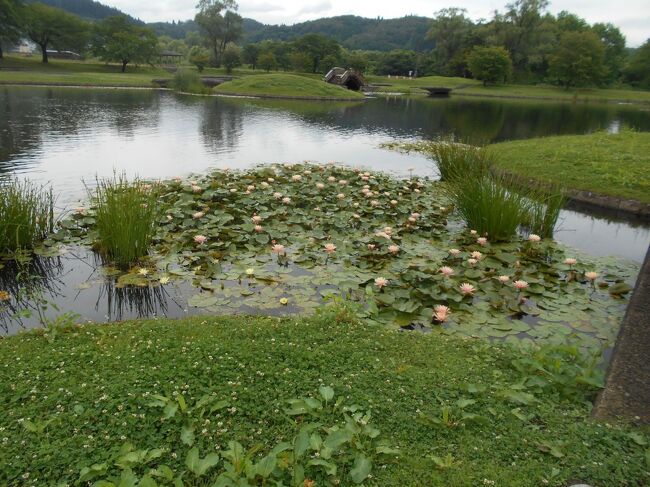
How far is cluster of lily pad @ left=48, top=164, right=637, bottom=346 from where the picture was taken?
5398mm

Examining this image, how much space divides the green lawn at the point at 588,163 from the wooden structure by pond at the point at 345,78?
46232 mm

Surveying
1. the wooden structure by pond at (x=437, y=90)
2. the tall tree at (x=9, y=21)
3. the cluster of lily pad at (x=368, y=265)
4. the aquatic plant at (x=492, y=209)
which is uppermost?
the tall tree at (x=9, y=21)

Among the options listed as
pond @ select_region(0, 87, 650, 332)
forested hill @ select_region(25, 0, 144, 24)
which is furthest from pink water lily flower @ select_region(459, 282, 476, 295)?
forested hill @ select_region(25, 0, 144, 24)

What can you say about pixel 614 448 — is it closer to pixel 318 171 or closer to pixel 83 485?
pixel 83 485

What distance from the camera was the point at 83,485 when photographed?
8.58 feet

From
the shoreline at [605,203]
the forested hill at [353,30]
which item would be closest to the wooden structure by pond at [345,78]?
the shoreline at [605,203]

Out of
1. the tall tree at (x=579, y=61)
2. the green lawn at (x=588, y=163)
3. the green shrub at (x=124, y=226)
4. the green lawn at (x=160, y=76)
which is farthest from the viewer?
the tall tree at (x=579, y=61)

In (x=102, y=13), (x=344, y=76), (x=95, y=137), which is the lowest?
(x=95, y=137)

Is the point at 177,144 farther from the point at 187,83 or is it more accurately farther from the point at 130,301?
the point at 187,83

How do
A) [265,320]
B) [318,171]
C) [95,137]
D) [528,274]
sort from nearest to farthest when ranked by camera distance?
[265,320]
[528,274]
[318,171]
[95,137]

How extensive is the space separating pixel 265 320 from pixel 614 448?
317 centimetres

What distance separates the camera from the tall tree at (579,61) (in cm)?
6875

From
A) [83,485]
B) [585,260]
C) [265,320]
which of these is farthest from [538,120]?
[83,485]

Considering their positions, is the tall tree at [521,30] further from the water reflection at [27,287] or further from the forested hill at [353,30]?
the water reflection at [27,287]
